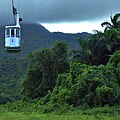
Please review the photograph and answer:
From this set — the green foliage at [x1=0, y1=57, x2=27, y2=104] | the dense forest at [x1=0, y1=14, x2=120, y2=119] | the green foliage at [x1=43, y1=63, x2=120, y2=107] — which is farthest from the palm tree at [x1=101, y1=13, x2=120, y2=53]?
the green foliage at [x1=0, y1=57, x2=27, y2=104]

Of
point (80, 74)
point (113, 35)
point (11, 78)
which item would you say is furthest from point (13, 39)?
point (11, 78)

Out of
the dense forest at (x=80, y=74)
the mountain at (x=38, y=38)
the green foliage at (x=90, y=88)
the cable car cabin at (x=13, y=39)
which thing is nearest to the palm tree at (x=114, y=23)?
the dense forest at (x=80, y=74)

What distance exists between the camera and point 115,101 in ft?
75.9

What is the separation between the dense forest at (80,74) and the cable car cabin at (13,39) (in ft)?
30.8

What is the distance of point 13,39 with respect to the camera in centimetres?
1348

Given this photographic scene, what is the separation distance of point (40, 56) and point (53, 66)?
175 cm

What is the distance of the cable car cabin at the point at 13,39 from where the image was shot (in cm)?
1298

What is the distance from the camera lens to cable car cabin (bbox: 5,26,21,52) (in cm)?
1298

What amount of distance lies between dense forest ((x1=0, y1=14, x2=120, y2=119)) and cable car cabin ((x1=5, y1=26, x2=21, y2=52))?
937 centimetres

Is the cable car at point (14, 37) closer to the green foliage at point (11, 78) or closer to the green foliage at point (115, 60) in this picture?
the green foliage at point (115, 60)

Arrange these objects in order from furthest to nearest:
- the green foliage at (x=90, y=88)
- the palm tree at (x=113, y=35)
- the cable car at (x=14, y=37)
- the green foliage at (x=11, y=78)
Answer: the green foliage at (x=11, y=78) < the palm tree at (x=113, y=35) < the green foliage at (x=90, y=88) < the cable car at (x=14, y=37)

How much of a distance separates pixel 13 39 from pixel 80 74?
516 inches

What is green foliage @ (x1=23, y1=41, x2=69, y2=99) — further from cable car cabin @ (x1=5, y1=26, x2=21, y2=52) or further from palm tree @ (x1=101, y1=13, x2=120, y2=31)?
cable car cabin @ (x1=5, y1=26, x2=21, y2=52)

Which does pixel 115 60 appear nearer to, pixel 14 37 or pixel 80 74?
pixel 80 74
